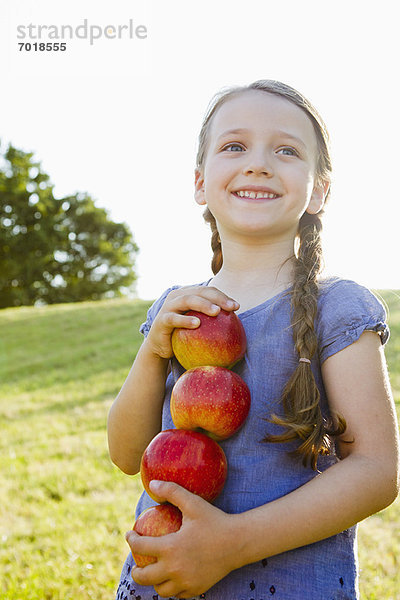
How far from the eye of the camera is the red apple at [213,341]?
168 cm

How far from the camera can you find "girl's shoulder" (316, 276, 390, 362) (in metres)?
1.68

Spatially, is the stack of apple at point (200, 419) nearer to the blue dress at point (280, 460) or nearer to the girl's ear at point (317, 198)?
the blue dress at point (280, 460)

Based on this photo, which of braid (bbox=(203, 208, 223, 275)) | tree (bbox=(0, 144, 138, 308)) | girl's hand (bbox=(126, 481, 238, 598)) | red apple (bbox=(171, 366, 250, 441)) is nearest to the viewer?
girl's hand (bbox=(126, 481, 238, 598))

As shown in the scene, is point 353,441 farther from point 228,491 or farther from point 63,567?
point 63,567

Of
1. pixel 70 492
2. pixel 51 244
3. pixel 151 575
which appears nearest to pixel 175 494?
pixel 151 575

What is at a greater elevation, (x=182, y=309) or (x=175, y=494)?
(x=182, y=309)

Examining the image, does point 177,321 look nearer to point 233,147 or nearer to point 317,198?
point 233,147

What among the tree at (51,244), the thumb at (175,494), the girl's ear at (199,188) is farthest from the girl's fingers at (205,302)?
the tree at (51,244)

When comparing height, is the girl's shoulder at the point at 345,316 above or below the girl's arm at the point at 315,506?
above

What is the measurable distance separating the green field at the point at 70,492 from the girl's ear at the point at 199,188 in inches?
32.2

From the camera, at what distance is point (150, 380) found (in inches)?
77.1

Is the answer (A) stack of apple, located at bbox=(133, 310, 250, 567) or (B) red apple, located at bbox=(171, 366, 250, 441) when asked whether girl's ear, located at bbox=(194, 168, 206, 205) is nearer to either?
(A) stack of apple, located at bbox=(133, 310, 250, 567)

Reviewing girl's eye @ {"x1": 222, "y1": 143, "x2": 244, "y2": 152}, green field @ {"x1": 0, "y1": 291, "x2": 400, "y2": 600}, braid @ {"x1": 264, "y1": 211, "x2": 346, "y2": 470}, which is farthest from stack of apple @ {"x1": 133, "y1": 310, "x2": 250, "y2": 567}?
green field @ {"x1": 0, "y1": 291, "x2": 400, "y2": 600}

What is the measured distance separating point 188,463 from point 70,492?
14.3ft
